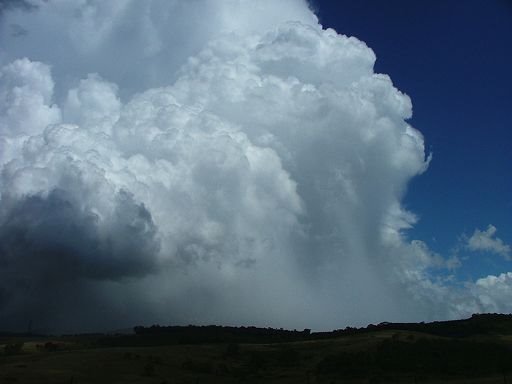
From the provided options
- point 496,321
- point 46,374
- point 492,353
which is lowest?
point 46,374

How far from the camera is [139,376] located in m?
94.9

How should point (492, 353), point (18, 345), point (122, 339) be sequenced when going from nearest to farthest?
point (492, 353), point (18, 345), point (122, 339)

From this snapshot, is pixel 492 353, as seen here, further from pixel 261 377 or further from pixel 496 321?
pixel 496 321

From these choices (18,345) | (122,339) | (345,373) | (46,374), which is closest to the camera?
(46,374)

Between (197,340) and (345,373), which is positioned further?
(197,340)

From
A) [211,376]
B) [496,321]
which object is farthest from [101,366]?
[496,321]

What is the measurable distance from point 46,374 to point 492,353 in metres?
86.8

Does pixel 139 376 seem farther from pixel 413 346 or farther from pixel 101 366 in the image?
pixel 413 346

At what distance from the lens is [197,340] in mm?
162750

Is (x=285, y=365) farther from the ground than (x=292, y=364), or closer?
closer

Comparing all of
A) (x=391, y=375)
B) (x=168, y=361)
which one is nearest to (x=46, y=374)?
(x=168, y=361)

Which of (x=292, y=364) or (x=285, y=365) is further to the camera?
(x=292, y=364)

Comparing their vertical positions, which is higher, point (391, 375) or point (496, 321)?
point (496, 321)

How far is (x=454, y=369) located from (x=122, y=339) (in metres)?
115
